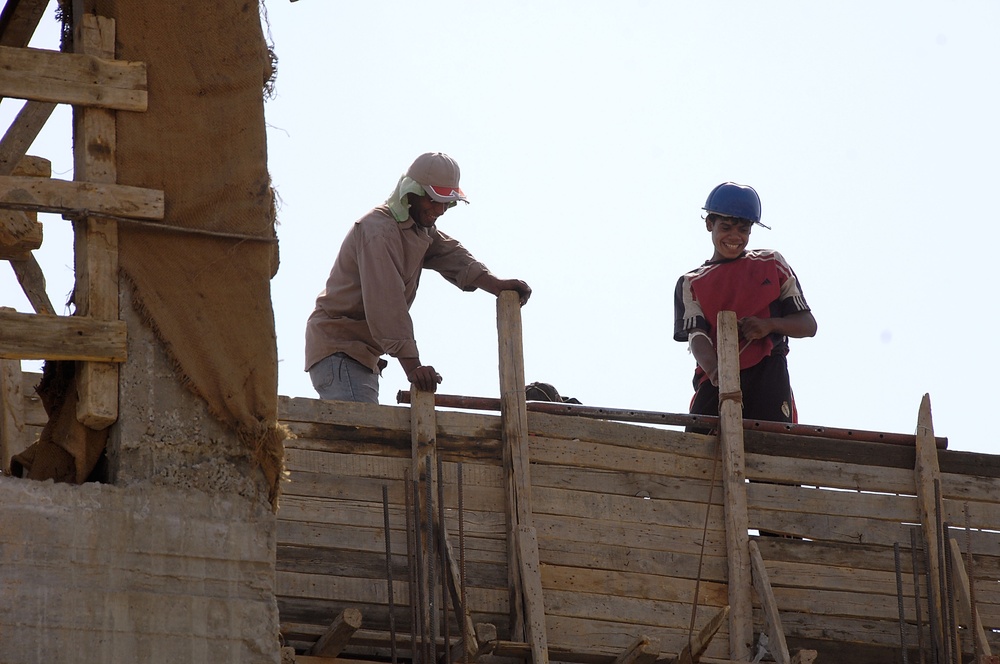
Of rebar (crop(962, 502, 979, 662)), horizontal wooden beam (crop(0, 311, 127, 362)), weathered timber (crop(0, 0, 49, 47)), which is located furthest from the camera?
rebar (crop(962, 502, 979, 662))

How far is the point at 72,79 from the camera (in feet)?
22.1

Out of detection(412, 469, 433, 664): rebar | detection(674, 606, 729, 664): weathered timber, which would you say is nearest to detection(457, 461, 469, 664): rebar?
detection(412, 469, 433, 664): rebar

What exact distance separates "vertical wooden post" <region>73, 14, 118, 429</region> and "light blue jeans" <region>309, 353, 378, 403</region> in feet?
9.07

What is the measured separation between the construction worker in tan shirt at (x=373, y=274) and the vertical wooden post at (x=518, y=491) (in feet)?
0.93

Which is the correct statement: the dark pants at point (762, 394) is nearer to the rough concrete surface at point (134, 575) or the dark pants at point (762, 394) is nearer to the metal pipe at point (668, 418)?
the metal pipe at point (668, 418)

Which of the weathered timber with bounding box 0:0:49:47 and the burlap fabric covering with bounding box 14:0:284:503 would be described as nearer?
the burlap fabric covering with bounding box 14:0:284:503

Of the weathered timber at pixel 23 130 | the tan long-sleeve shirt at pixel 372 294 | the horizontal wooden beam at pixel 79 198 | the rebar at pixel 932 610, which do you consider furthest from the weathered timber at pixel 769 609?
the weathered timber at pixel 23 130

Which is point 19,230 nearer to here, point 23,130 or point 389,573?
point 23,130

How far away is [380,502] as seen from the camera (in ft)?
29.7

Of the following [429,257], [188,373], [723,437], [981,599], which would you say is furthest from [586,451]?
[188,373]

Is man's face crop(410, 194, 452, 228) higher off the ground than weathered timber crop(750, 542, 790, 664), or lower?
higher

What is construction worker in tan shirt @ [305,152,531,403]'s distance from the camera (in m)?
9.17

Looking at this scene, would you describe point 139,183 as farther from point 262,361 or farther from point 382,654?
point 382,654

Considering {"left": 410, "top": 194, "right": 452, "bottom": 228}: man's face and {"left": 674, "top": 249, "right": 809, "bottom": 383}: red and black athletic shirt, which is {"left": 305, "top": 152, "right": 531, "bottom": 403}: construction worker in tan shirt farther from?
{"left": 674, "top": 249, "right": 809, "bottom": 383}: red and black athletic shirt
